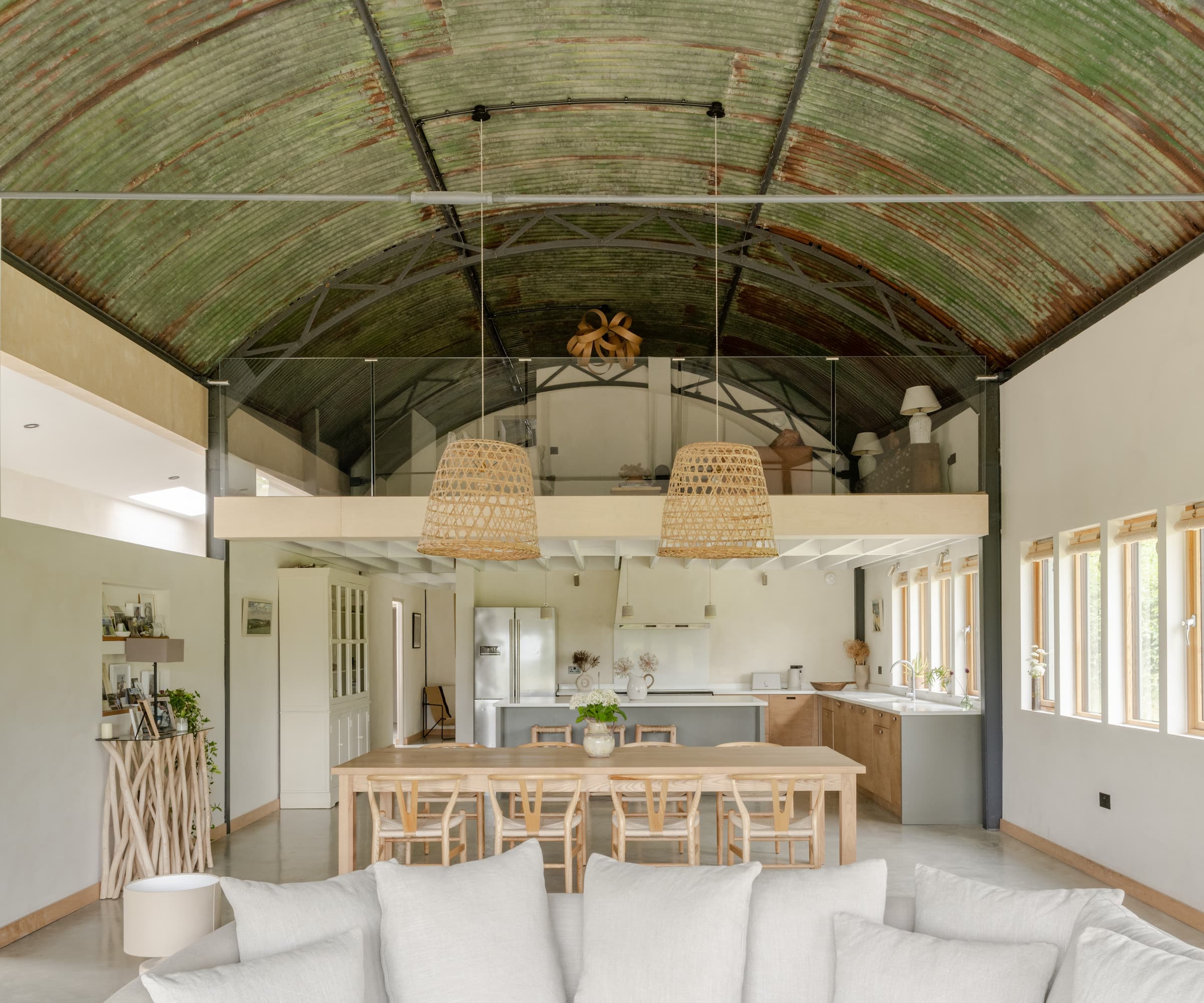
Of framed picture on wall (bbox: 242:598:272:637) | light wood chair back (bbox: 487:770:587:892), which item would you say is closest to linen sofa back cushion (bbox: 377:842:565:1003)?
light wood chair back (bbox: 487:770:587:892)

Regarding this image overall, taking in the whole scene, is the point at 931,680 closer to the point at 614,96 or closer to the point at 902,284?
the point at 902,284

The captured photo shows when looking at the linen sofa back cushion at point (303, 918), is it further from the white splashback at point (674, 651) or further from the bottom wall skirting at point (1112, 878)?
the white splashback at point (674, 651)

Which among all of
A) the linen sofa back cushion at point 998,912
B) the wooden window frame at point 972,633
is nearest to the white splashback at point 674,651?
the wooden window frame at point 972,633

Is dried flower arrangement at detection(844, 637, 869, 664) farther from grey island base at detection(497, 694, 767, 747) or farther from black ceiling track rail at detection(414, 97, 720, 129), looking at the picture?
black ceiling track rail at detection(414, 97, 720, 129)

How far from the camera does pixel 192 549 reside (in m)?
11.6

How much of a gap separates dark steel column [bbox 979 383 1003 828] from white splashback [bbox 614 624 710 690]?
4348 millimetres

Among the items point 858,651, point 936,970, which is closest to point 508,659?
point 858,651

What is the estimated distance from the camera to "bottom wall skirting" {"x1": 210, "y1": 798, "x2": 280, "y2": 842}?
8.95 m

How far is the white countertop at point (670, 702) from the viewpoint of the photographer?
417 inches

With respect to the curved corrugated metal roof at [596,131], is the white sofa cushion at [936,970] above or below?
below

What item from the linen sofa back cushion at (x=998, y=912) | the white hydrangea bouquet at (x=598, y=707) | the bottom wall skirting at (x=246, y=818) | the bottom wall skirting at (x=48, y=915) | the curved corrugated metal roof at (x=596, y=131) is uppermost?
the curved corrugated metal roof at (x=596, y=131)

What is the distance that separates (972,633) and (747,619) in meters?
3.97

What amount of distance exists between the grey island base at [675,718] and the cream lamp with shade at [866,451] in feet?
9.15

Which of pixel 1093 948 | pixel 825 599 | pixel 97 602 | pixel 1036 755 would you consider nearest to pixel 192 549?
pixel 97 602
